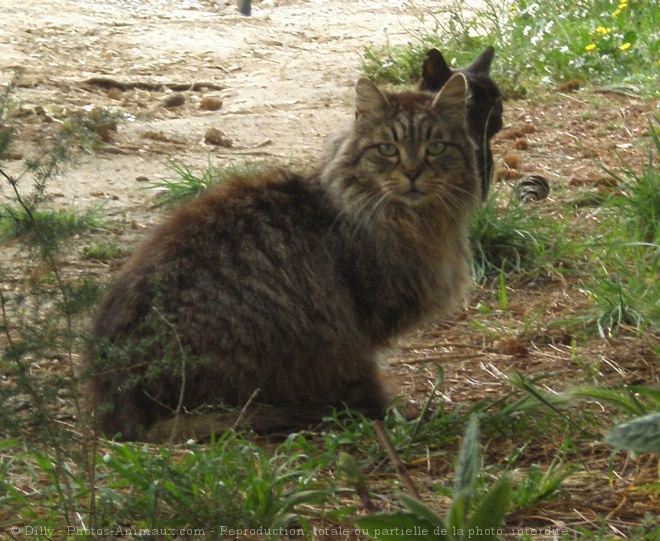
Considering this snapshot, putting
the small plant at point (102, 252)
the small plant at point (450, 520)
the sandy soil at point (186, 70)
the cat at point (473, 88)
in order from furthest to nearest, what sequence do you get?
the sandy soil at point (186, 70)
the cat at point (473, 88)
the small plant at point (102, 252)
the small plant at point (450, 520)

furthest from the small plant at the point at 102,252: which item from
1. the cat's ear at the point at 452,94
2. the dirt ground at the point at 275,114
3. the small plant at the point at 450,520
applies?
the small plant at the point at 450,520

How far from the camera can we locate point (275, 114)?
26.1 feet

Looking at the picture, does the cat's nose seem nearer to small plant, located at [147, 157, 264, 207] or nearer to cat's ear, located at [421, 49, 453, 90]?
small plant, located at [147, 157, 264, 207]

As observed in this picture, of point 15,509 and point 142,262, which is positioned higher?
point 142,262

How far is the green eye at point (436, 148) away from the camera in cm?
393

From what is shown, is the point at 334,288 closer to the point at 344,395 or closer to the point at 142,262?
the point at 344,395

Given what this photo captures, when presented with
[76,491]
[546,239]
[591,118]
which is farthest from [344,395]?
[591,118]

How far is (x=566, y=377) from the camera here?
3.70 m

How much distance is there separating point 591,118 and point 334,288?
4.19 m

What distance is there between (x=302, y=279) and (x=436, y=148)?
2.60 feet

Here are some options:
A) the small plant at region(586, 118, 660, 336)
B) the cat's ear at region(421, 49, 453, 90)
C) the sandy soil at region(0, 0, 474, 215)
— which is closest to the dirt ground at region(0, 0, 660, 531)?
the sandy soil at region(0, 0, 474, 215)

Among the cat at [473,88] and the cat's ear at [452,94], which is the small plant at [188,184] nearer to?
the cat at [473,88]

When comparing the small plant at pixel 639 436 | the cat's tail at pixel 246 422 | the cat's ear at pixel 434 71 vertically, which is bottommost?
the cat's tail at pixel 246 422

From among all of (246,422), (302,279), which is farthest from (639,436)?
(302,279)
